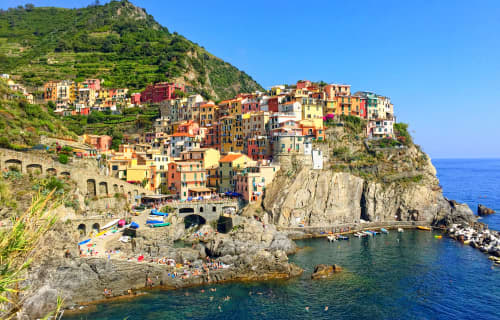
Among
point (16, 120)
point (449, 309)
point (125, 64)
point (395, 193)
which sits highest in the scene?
point (125, 64)

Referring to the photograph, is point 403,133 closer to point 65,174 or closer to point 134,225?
point 134,225

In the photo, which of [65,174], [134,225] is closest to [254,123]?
[134,225]

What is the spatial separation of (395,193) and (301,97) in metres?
28.1

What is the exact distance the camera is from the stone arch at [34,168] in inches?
1967

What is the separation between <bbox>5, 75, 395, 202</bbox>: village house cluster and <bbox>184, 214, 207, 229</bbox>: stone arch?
344 centimetres

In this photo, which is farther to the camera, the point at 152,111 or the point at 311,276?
the point at 152,111

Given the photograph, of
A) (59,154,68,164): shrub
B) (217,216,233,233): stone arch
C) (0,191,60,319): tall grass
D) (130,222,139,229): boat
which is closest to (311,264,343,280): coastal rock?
(217,216,233,233): stone arch

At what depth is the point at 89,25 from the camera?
16188cm

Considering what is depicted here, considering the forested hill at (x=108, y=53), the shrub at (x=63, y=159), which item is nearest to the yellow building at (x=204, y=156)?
the shrub at (x=63, y=159)

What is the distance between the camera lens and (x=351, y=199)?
68375 millimetres

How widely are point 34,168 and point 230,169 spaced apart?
31343 millimetres

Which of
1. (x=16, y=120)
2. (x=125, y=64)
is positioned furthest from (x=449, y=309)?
(x=125, y=64)

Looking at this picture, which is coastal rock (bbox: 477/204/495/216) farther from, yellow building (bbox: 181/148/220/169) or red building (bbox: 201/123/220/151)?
red building (bbox: 201/123/220/151)

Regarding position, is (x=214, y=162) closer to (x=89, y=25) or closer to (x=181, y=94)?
(x=181, y=94)
